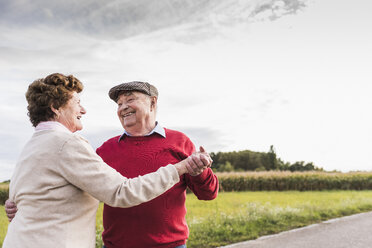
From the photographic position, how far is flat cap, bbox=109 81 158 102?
3152mm

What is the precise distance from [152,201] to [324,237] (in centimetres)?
632

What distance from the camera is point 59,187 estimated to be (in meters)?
2.06

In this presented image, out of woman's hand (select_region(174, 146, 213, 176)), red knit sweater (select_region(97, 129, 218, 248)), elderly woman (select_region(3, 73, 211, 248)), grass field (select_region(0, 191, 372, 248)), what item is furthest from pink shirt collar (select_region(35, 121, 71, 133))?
grass field (select_region(0, 191, 372, 248))

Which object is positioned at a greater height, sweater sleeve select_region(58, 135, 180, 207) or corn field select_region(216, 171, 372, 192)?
sweater sleeve select_region(58, 135, 180, 207)

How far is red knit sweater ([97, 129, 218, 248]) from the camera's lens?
281 centimetres

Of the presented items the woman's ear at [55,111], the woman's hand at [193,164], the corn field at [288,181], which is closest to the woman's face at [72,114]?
the woman's ear at [55,111]

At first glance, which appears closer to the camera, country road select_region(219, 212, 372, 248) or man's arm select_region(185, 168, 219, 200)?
man's arm select_region(185, 168, 219, 200)

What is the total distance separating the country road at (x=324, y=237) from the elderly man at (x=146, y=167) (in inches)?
175

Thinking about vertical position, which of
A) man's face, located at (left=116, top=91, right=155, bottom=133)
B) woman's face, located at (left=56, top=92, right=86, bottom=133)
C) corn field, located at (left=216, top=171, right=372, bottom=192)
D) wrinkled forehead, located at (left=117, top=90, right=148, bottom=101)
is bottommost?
corn field, located at (left=216, top=171, right=372, bottom=192)

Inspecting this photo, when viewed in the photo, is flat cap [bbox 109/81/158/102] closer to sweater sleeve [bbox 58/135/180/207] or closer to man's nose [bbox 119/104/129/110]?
man's nose [bbox 119/104/129/110]

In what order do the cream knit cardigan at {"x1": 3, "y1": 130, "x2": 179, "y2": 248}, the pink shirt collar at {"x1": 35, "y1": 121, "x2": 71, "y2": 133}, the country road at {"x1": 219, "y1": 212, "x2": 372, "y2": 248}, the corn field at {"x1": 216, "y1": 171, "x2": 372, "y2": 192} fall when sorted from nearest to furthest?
the cream knit cardigan at {"x1": 3, "y1": 130, "x2": 179, "y2": 248} < the pink shirt collar at {"x1": 35, "y1": 121, "x2": 71, "y2": 133} < the country road at {"x1": 219, "y1": 212, "x2": 372, "y2": 248} < the corn field at {"x1": 216, "y1": 171, "x2": 372, "y2": 192}

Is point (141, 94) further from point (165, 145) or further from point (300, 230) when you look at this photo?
point (300, 230)

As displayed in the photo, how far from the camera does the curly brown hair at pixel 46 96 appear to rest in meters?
2.22

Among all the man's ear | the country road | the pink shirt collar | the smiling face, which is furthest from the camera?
the country road
